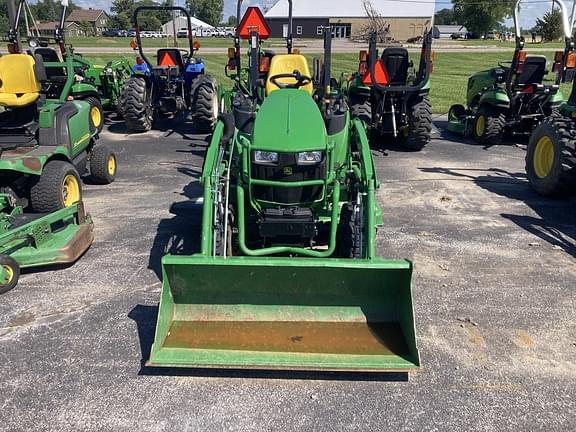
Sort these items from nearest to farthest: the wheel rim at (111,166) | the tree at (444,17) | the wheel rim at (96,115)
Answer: the wheel rim at (111,166) < the wheel rim at (96,115) < the tree at (444,17)

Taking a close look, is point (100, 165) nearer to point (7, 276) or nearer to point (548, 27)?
point (7, 276)

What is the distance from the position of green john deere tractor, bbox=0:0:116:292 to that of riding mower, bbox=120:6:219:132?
277 cm

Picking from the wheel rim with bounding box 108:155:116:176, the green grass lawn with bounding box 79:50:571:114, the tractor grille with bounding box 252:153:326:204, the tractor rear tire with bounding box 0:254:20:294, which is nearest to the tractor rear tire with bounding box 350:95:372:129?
the wheel rim with bounding box 108:155:116:176

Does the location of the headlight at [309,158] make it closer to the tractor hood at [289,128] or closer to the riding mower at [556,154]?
the tractor hood at [289,128]

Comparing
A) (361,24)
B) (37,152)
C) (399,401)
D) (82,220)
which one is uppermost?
(361,24)

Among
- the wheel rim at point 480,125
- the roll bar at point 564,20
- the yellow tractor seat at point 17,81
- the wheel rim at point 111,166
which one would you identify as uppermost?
the roll bar at point 564,20

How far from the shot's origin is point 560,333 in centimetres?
379

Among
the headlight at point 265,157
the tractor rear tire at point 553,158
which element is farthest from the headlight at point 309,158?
the tractor rear tire at point 553,158

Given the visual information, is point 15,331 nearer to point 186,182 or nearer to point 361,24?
point 186,182

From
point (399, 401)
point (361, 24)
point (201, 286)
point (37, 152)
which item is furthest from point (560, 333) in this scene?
point (361, 24)

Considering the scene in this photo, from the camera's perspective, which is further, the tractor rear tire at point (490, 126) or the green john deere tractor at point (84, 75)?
the tractor rear tire at point (490, 126)

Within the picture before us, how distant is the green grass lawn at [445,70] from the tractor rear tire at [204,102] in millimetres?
5973

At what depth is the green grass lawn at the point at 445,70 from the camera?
1522 cm

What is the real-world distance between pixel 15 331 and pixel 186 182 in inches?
151
